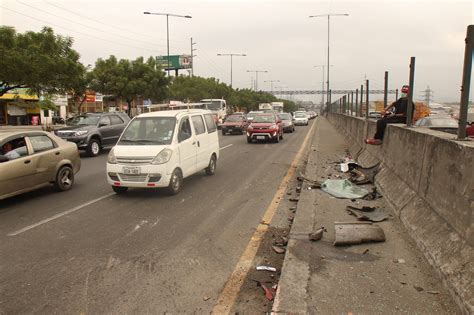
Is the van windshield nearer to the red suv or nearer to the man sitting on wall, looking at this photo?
the man sitting on wall

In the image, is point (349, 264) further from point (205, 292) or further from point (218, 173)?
point (218, 173)

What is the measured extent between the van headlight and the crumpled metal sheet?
A: 326 centimetres

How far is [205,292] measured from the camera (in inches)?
161

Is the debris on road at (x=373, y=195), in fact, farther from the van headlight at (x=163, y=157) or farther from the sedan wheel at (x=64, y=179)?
the sedan wheel at (x=64, y=179)

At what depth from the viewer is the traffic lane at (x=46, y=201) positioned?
6.76 meters

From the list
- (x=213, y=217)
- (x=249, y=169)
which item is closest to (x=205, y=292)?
(x=213, y=217)

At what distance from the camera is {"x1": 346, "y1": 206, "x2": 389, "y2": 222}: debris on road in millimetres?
6129

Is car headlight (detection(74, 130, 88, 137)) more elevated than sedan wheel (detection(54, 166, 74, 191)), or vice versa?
car headlight (detection(74, 130, 88, 137))

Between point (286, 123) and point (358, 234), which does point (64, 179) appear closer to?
point (358, 234)

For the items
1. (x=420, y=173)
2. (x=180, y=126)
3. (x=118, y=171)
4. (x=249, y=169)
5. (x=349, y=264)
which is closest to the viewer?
(x=349, y=264)

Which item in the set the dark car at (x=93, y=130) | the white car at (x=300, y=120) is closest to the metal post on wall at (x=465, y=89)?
the dark car at (x=93, y=130)

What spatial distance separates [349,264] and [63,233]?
4.06 m

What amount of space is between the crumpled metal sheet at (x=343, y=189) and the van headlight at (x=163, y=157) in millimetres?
3257

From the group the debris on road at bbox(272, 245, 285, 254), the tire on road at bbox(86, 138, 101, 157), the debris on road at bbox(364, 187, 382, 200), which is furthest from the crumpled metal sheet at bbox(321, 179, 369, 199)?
the tire on road at bbox(86, 138, 101, 157)
